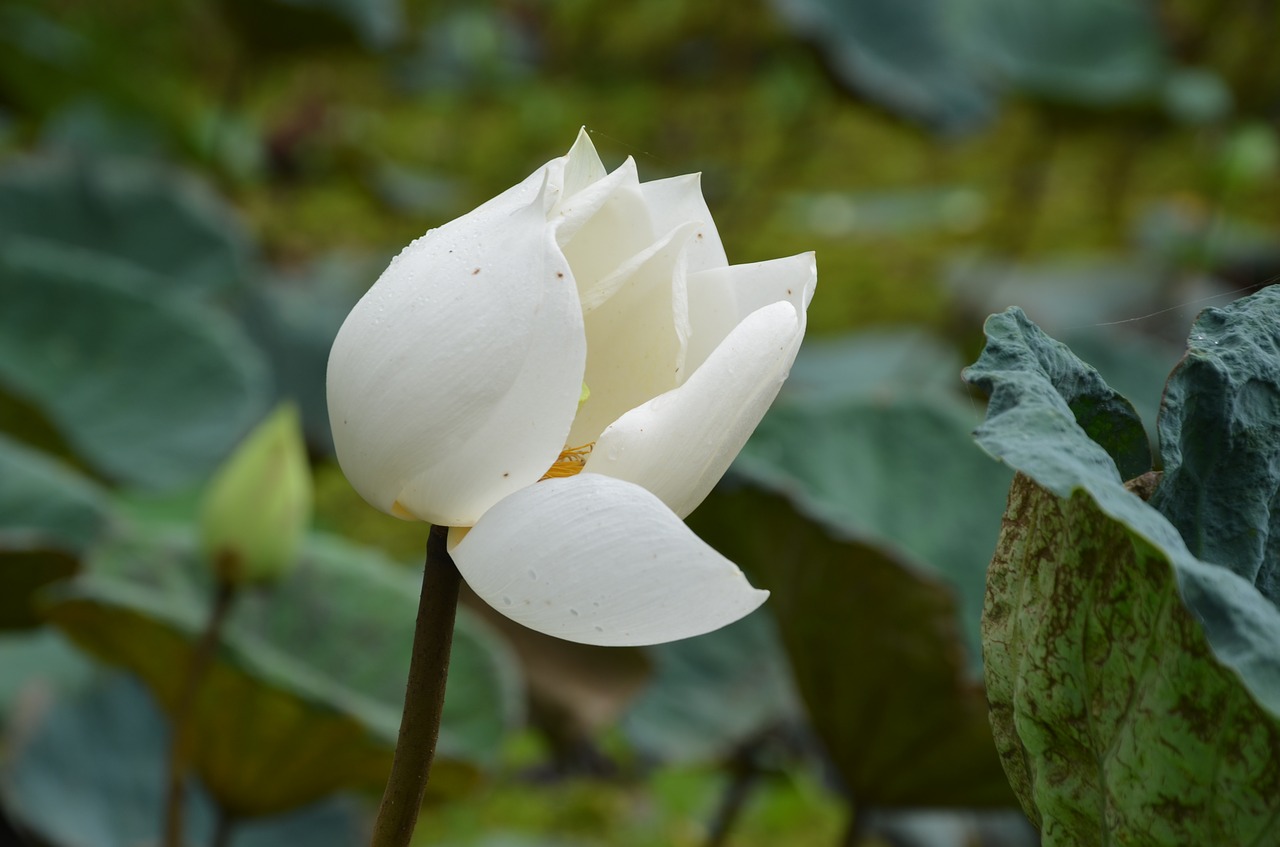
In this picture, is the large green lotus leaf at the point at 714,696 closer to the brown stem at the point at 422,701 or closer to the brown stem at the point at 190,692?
the brown stem at the point at 190,692

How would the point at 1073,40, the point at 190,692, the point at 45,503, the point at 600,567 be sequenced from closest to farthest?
the point at 600,567, the point at 190,692, the point at 45,503, the point at 1073,40

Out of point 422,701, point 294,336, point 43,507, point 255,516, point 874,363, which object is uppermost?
point 422,701

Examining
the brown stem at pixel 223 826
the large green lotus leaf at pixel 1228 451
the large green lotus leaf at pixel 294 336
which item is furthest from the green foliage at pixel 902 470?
the large green lotus leaf at pixel 294 336

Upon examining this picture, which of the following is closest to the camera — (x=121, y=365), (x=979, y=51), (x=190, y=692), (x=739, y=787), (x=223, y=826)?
(x=190, y=692)

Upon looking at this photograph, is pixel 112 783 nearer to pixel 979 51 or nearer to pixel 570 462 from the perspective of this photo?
pixel 570 462

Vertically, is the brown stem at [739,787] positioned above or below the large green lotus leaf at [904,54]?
below

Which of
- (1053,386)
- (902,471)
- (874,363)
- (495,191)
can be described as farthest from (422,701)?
(495,191)

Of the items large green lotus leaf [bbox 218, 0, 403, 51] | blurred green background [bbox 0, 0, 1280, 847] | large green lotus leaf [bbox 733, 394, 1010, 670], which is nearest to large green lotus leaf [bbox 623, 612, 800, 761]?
blurred green background [bbox 0, 0, 1280, 847]

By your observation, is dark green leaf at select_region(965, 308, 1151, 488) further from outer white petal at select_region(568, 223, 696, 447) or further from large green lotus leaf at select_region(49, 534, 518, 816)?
large green lotus leaf at select_region(49, 534, 518, 816)
